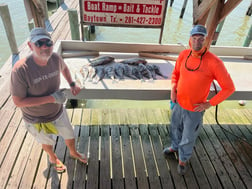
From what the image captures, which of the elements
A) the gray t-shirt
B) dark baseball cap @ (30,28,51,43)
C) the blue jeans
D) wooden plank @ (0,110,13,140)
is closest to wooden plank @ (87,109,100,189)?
the gray t-shirt

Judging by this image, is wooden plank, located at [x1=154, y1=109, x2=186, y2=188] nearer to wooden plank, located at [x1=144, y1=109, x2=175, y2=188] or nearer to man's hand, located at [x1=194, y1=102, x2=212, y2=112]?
wooden plank, located at [x1=144, y1=109, x2=175, y2=188]

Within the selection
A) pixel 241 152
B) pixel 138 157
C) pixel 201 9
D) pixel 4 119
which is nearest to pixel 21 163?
pixel 4 119

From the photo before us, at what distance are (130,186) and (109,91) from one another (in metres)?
1.45

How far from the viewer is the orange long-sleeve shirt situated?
7.40ft

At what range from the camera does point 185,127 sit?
2771mm

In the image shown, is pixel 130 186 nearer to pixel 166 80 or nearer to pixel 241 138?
pixel 166 80

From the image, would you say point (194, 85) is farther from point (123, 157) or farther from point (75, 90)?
point (123, 157)

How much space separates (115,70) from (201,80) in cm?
152

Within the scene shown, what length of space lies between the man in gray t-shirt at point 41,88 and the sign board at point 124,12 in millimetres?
1921

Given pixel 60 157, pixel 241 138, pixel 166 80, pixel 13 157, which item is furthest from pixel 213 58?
pixel 13 157

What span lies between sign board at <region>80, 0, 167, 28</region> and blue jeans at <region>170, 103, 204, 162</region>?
2132mm

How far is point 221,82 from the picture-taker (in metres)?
2.27

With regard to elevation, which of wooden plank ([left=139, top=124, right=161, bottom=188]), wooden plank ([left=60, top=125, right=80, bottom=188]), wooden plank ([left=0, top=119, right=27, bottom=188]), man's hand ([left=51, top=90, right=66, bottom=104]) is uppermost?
man's hand ([left=51, top=90, right=66, bottom=104])

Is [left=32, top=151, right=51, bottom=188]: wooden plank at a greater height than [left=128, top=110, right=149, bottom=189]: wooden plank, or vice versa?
[left=32, top=151, right=51, bottom=188]: wooden plank
